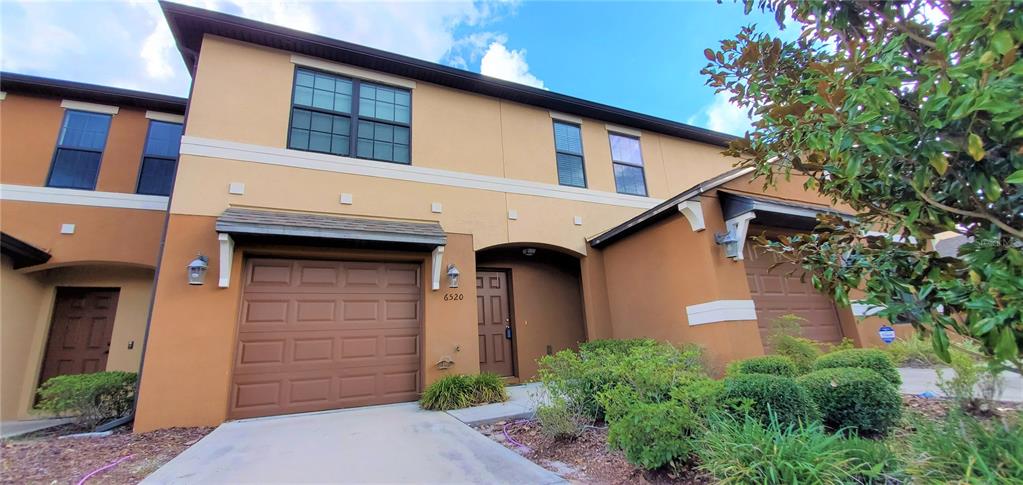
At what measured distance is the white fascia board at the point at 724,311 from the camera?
6.10 metres

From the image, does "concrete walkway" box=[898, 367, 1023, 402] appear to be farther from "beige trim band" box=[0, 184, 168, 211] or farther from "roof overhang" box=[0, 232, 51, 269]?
"roof overhang" box=[0, 232, 51, 269]

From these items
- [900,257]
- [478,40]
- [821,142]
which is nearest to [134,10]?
[478,40]

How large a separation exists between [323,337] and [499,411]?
3.06 meters

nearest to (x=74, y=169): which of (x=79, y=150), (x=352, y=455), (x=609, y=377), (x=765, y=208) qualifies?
(x=79, y=150)

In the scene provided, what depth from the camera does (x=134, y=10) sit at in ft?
22.4

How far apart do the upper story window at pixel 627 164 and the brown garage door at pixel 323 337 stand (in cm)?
544

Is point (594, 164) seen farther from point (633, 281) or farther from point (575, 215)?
point (633, 281)

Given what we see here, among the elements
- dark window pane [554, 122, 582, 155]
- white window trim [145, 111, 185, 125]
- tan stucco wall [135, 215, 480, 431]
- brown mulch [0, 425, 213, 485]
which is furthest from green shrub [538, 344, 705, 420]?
white window trim [145, 111, 185, 125]

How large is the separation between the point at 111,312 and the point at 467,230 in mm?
7169

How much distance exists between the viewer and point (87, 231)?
7.42 meters

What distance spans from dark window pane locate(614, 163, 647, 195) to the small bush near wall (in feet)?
17.8

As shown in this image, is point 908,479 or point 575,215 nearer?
point 908,479

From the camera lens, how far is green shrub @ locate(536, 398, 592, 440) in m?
3.95

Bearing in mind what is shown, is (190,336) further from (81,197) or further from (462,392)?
(81,197)
